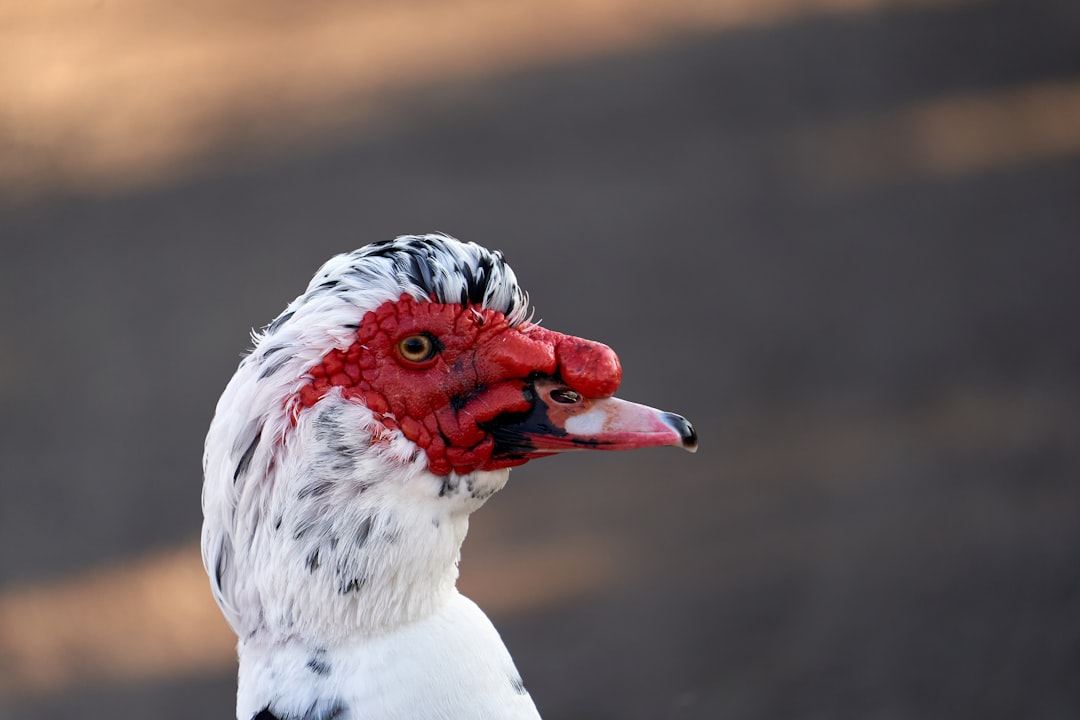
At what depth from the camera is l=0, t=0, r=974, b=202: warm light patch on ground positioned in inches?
137

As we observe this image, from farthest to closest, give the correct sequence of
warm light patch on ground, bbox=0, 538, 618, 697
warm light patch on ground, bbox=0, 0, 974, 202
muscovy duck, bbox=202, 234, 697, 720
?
warm light patch on ground, bbox=0, 538, 618, 697 → warm light patch on ground, bbox=0, 0, 974, 202 → muscovy duck, bbox=202, 234, 697, 720

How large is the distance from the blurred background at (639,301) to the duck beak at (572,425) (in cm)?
203

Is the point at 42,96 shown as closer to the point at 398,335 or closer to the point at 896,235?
the point at 398,335

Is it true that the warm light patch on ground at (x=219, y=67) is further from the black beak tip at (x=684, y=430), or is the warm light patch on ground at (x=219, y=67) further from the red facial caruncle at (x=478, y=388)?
the black beak tip at (x=684, y=430)

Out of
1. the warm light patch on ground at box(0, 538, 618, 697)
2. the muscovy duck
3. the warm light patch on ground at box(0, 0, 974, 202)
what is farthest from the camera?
the warm light patch on ground at box(0, 538, 618, 697)

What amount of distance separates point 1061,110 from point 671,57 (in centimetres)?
Result: 150

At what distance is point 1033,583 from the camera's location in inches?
152

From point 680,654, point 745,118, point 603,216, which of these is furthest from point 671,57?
point 680,654

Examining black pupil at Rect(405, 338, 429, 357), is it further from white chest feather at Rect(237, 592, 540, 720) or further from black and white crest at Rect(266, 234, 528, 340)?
white chest feather at Rect(237, 592, 540, 720)

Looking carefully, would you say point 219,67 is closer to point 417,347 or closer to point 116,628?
point 116,628

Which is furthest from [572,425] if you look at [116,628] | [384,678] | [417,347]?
[116,628]

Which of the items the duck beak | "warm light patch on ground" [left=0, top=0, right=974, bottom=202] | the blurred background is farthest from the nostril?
"warm light patch on ground" [left=0, top=0, right=974, bottom=202]

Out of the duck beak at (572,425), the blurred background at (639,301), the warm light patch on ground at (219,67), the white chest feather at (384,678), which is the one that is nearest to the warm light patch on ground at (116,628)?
the blurred background at (639,301)

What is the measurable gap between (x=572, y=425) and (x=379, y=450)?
1.01ft
